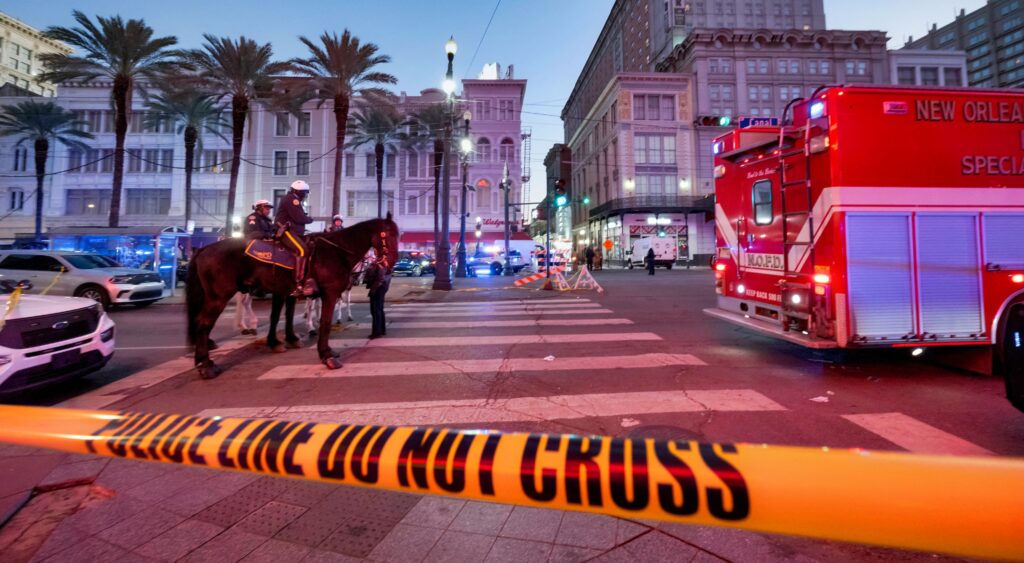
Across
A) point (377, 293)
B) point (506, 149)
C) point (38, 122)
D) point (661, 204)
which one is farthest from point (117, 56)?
point (661, 204)

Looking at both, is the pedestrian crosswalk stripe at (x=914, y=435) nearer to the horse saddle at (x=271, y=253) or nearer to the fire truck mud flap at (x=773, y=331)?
the fire truck mud flap at (x=773, y=331)

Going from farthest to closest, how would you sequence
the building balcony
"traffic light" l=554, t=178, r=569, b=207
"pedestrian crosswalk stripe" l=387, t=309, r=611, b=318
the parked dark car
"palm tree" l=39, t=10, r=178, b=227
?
the building balcony < the parked dark car < "palm tree" l=39, t=10, r=178, b=227 < "traffic light" l=554, t=178, r=569, b=207 < "pedestrian crosswalk stripe" l=387, t=309, r=611, b=318

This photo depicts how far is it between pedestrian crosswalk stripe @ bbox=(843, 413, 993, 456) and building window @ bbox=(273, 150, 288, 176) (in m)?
48.9

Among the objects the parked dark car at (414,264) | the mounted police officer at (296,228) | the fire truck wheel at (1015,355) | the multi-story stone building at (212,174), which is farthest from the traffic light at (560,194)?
the multi-story stone building at (212,174)

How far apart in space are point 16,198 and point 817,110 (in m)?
63.5

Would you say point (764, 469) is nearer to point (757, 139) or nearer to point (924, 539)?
point (924, 539)

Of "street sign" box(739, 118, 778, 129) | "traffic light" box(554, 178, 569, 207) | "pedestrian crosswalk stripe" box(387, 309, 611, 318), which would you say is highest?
"traffic light" box(554, 178, 569, 207)

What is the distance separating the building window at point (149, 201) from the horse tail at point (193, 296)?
156 ft

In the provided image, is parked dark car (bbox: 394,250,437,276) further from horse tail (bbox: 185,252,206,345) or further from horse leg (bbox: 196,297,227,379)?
horse leg (bbox: 196,297,227,379)

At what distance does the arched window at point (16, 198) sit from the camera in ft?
140

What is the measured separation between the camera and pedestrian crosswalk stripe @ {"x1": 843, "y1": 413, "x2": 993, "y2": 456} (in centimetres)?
346

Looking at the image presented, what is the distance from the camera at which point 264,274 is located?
6371 mm

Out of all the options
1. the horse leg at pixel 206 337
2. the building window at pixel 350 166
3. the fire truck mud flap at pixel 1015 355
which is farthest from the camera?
the building window at pixel 350 166

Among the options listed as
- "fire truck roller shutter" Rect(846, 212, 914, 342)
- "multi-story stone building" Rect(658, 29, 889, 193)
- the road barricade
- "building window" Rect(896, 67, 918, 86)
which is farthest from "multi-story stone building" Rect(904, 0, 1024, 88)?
"fire truck roller shutter" Rect(846, 212, 914, 342)
